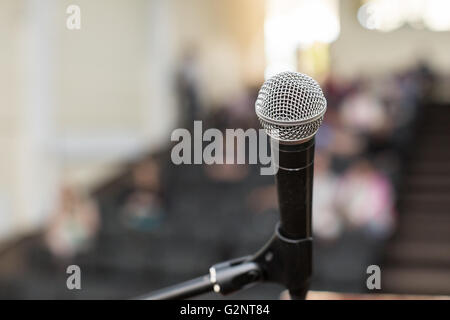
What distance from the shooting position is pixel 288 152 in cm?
85

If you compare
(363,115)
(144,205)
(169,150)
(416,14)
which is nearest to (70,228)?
(144,205)

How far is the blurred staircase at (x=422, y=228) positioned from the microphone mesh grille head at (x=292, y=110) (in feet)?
11.6

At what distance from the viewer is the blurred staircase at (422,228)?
4.50m

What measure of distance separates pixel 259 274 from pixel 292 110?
0.30m

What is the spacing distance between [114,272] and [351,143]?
2001 mm

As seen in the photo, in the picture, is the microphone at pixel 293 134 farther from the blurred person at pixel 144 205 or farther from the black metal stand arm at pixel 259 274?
the blurred person at pixel 144 205

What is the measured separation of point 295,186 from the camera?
2.89 ft

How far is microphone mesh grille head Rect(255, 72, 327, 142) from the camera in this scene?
0.83m

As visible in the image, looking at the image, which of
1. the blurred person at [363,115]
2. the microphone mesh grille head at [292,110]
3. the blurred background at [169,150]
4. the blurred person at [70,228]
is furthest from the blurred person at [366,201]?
the microphone mesh grille head at [292,110]
